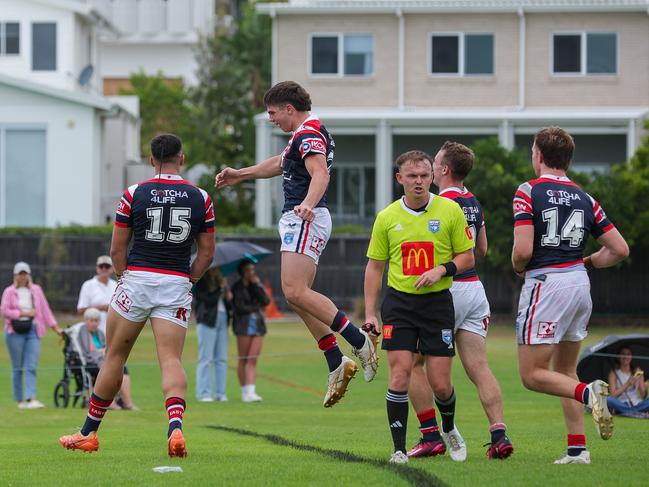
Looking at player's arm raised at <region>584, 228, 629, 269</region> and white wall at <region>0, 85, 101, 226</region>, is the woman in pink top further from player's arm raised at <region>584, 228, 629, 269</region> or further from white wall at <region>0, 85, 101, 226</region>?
white wall at <region>0, 85, 101, 226</region>

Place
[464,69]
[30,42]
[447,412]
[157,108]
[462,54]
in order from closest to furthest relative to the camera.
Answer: [447,412]
[462,54]
[464,69]
[30,42]
[157,108]

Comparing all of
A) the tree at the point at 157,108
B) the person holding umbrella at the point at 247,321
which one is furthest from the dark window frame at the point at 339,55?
the person holding umbrella at the point at 247,321

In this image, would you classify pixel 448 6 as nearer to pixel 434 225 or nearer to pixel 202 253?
pixel 202 253

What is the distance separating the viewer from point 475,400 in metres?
20.9

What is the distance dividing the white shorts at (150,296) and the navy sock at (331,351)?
1.14 meters

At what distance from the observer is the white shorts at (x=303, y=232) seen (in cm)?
1032

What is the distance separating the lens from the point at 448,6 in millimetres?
45062

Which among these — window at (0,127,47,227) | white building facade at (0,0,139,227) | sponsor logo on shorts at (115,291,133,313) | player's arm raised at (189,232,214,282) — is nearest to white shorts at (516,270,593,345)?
player's arm raised at (189,232,214,282)

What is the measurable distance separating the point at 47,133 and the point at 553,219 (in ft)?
128

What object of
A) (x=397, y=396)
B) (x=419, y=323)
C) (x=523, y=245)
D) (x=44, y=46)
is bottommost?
(x=397, y=396)

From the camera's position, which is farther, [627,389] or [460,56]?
[460,56]

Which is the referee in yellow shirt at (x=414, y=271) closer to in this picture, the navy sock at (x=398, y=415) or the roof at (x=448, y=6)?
the navy sock at (x=398, y=415)

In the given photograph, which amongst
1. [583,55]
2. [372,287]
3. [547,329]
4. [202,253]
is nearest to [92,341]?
[202,253]

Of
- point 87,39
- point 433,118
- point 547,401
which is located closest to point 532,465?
point 547,401
